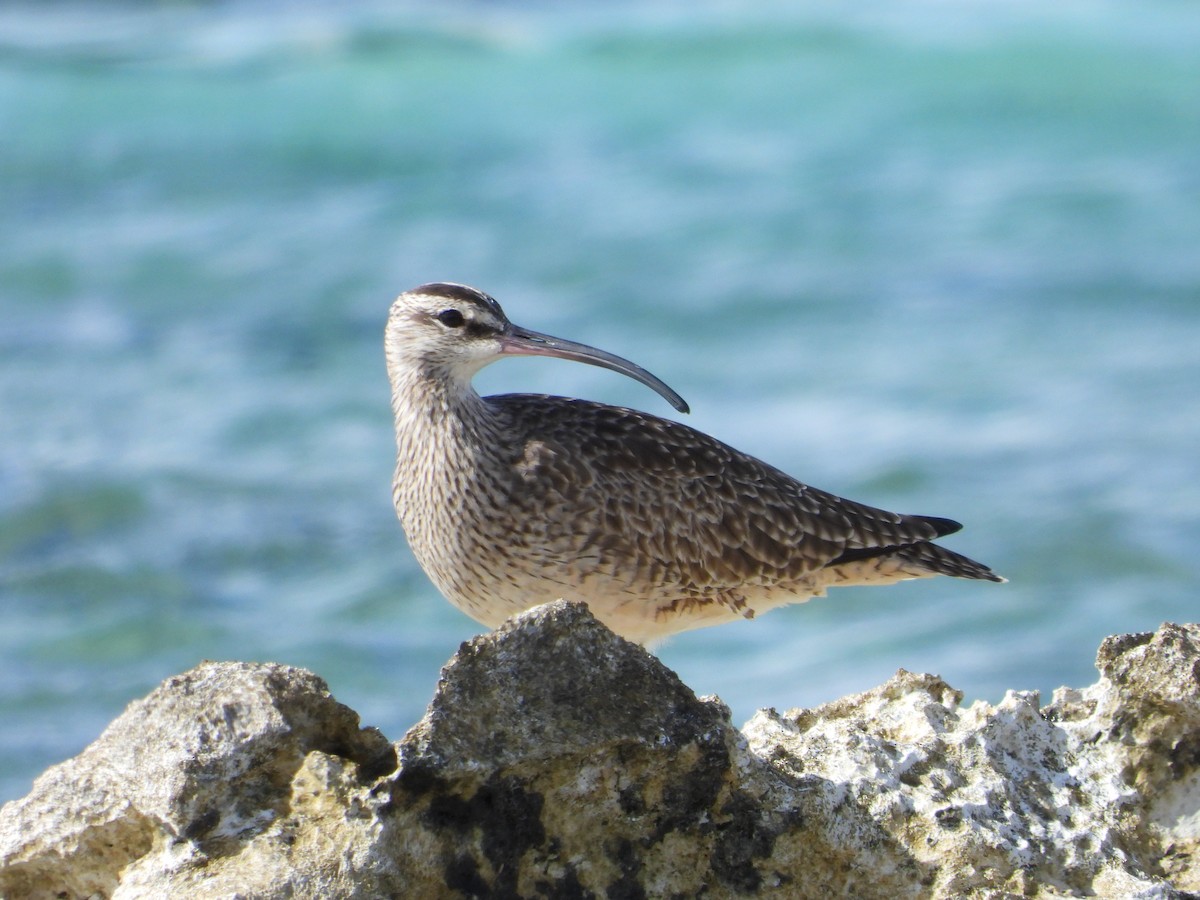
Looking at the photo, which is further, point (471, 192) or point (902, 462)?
point (471, 192)

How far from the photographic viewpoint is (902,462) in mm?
14797

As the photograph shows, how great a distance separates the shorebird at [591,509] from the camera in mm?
6285

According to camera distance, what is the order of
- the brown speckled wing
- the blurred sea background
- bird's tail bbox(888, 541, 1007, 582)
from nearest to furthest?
the brown speckled wing
bird's tail bbox(888, 541, 1007, 582)
the blurred sea background

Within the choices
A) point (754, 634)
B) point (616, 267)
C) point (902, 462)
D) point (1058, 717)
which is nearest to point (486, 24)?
point (616, 267)

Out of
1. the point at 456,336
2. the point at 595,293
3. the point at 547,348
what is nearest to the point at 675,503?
the point at 547,348

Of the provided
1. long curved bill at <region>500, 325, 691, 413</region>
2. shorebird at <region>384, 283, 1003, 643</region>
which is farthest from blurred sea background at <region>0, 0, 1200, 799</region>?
long curved bill at <region>500, 325, 691, 413</region>

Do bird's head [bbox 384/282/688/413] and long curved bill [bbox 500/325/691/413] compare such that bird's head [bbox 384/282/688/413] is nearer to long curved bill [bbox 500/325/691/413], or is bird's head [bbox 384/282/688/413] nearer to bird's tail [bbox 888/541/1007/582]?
long curved bill [bbox 500/325/691/413]

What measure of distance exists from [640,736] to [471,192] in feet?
59.4

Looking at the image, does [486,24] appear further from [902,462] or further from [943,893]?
[943,893]

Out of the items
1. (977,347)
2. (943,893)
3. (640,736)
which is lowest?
(943,893)

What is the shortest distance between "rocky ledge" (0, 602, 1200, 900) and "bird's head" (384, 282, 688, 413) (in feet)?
7.75

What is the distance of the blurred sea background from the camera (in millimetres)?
12805

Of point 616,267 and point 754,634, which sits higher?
point 616,267

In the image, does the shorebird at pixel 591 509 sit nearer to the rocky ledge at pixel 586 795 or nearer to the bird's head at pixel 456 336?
the bird's head at pixel 456 336
